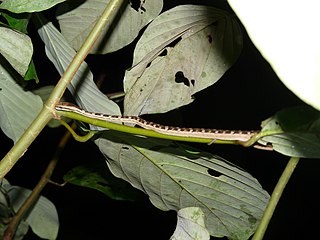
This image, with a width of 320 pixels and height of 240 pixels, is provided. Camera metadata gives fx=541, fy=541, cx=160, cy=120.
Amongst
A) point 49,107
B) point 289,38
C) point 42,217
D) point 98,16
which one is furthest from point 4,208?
point 289,38

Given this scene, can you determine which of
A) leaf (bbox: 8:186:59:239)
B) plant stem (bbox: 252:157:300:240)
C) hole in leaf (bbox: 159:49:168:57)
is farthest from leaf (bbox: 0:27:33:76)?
leaf (bbox: 8:186:59:239)

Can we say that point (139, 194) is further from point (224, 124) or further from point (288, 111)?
point (224, 124)

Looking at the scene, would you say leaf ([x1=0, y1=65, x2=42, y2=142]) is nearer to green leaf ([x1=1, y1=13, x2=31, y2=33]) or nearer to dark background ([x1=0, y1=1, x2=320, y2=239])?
green leaf ([x1=1, y1=13, x2=31, y2=33])

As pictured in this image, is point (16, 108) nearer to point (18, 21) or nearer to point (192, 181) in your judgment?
point (18, 21)

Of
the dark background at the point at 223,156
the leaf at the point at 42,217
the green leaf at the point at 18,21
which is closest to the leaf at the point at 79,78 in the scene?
the green leaf at the point at 18,21

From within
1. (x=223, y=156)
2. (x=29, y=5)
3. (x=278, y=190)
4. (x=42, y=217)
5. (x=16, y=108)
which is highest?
→ (x=29, y=5)

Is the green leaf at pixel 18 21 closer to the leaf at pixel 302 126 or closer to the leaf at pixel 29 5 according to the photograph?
the leaf at pixel 29 5

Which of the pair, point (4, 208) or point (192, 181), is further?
point (4, 208)
